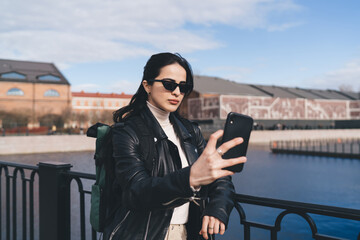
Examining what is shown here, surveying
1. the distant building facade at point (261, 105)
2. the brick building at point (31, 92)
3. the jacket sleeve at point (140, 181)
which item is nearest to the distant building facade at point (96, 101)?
the brick building at point (31, 92)

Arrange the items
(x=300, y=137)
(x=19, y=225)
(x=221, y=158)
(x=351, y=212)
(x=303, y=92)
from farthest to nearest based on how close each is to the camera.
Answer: (x=303, y=92)
(x=300, y=137)
(x=19, y=225)
(x=351, y=212)
(x=221, y=158)

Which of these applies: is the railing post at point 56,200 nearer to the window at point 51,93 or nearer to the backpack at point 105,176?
the backpack at point 105,176

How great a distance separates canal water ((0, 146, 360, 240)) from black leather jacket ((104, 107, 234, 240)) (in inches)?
344

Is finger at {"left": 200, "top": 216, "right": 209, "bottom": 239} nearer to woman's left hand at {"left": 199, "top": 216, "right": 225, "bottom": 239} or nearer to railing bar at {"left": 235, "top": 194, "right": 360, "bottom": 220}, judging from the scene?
woman's left hand at {"left": 199, "top": 216, "right": 225, "bottom": 239}

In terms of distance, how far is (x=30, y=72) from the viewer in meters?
57.7

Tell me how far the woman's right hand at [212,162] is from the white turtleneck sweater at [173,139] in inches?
19.5

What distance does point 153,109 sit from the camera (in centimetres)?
212

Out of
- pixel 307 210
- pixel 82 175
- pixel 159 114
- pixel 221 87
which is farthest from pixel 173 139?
pixel 221 87

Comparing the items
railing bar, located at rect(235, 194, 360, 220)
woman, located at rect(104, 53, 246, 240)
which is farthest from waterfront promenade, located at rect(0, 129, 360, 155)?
railing bar, located at rect(235, 194, 360, 220)

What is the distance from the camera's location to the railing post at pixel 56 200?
3514 millimetres

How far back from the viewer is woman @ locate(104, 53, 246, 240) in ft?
5.18

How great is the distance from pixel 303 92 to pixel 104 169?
8042 cm

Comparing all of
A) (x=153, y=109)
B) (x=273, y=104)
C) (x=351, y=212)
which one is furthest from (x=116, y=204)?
(x=273, y=104)

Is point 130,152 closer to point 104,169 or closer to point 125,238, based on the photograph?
point 104,169
